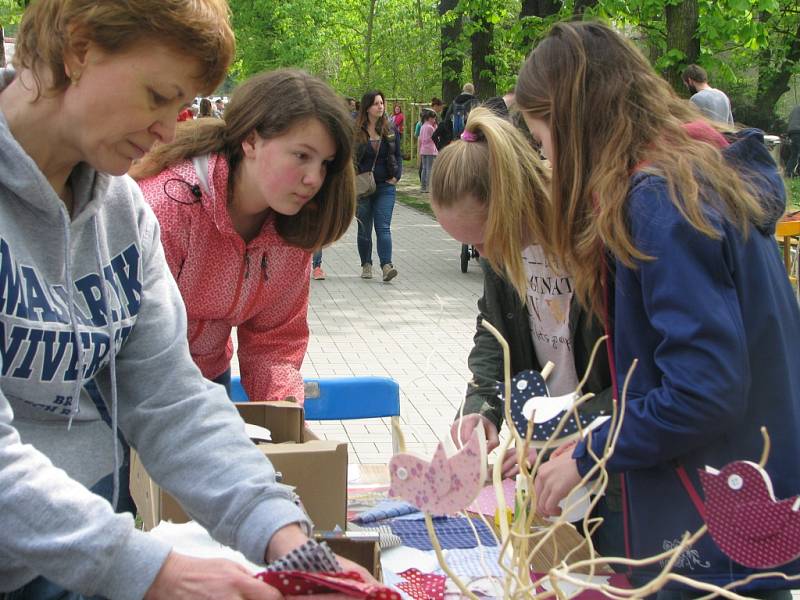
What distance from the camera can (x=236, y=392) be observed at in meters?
2.91

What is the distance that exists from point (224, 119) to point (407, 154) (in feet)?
79.0

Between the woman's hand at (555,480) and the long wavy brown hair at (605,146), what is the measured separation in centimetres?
27

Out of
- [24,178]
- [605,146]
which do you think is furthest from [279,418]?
[24,178]

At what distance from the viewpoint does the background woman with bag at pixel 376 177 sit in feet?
30.2

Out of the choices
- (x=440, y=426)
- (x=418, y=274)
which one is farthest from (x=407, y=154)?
(x=440, y=426)

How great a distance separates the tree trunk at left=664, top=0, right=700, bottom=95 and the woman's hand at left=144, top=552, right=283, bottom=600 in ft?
25.8

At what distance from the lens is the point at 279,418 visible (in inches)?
87.7

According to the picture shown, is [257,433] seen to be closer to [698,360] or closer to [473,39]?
[698,360]

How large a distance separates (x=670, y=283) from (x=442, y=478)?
528 mm

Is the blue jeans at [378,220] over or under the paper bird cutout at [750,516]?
under

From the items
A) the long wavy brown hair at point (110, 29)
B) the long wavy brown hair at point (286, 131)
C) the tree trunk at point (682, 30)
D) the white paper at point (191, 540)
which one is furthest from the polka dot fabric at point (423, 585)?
the tree trunk at point (682, 30)

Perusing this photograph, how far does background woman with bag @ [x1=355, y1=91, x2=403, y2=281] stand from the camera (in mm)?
9219

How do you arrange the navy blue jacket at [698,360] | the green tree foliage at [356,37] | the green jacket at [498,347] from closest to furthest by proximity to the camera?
1. the navy blue jacket at [698,360]
2. the green jacket at [498,347]
3. the green tree foliage at [356,37]

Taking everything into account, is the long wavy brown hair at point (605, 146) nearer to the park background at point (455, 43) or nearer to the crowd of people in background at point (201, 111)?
the crowd of people in background at point (201, 111)
